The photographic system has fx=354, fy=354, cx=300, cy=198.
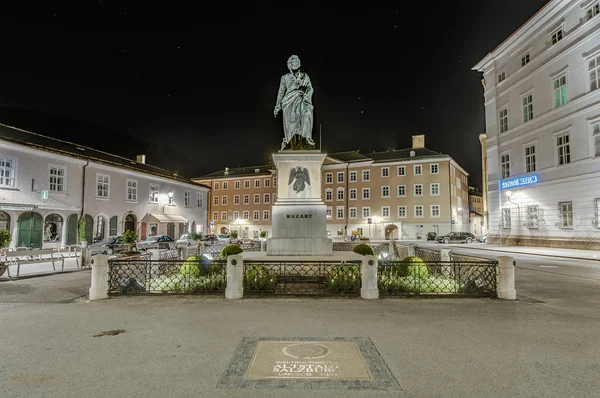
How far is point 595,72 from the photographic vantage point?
80.2ft

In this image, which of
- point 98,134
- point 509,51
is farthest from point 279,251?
point 98,134

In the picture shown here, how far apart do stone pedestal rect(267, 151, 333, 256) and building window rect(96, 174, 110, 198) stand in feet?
78.0

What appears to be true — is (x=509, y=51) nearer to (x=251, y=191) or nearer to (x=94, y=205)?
(x=94, y=205)

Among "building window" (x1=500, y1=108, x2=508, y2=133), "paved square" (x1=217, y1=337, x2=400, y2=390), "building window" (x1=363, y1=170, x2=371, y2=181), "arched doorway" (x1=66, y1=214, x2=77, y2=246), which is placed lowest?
"paved square" (x1=217, y1=337, x2=400, y2=390)

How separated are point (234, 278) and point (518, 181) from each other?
29.9 meters

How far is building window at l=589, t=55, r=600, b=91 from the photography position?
24203 mm

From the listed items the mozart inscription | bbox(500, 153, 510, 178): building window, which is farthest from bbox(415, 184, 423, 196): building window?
the mozart inscription

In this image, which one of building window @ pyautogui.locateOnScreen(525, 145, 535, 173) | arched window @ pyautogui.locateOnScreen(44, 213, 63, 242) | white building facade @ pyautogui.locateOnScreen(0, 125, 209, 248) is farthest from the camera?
building window @ pyautogui.locateOnScreen(525, 145, 535, 173)

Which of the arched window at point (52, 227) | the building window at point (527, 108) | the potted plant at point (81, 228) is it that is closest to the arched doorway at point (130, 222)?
the potted plant at point (81, 228)

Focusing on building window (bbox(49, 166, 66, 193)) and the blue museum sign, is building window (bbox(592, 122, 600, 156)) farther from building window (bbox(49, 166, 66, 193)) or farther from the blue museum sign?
building window (bbox(49, 166, 66, 193))

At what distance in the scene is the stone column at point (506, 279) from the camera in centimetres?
862

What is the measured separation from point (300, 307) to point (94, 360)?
4.08 metres

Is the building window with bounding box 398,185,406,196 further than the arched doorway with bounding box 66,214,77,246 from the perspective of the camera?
Yes

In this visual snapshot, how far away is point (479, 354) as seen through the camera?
4.86 metres
